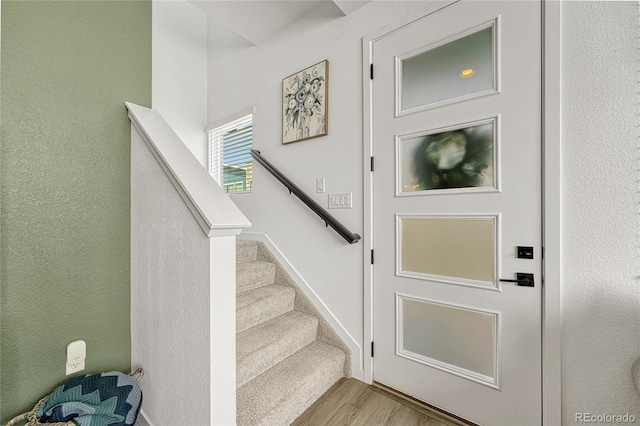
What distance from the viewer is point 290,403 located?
1.36m

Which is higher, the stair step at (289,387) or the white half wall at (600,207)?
the white half wall at (600,207)

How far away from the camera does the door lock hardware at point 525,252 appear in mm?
1207

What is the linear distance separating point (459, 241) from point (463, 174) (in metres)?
0.37

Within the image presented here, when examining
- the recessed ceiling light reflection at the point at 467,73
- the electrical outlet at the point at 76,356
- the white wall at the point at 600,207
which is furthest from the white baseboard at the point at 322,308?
the recessed ceiling light reflection at the point at 467,73

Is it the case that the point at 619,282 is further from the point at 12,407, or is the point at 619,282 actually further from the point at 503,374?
the point at 12,407

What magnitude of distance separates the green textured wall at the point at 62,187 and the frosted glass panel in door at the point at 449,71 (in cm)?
163

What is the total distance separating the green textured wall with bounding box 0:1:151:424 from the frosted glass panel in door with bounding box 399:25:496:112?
1634mm

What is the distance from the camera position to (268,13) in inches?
82.3

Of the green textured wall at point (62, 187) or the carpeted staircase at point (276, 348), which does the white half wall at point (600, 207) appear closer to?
the carpeted staircase at point (276, 348)

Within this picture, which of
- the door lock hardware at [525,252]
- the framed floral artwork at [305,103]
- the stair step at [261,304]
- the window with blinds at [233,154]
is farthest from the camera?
the window with blinds at [233,154]

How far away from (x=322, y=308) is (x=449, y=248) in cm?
102

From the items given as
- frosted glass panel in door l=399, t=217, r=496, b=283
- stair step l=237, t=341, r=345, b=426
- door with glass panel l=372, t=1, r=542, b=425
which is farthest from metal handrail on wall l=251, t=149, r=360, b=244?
stair step l=237, t=341, r=345, b=426

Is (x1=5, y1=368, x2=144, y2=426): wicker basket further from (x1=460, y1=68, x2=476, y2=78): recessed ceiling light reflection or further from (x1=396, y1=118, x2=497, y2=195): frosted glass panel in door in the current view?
(x1=460, y1=68, x2=476, y2=78): recessed ceiling light reflection

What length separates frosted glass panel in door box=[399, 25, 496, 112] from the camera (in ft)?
4.33
